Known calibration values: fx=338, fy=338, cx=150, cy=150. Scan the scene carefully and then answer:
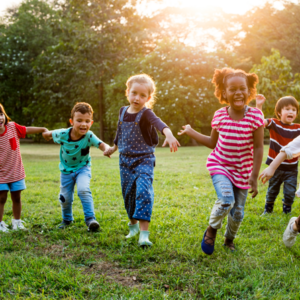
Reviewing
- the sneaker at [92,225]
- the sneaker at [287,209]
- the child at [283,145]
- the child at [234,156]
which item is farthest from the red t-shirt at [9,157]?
the sneaker at [287,209]

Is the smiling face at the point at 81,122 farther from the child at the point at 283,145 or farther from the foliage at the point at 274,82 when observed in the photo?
the foliage at the point at 274,82

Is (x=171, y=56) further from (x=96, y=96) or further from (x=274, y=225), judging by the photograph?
(x=274, y=225)

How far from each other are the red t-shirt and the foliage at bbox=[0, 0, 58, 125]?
29.2 metres

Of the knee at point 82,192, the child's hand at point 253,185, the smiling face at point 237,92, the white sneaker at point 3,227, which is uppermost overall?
the smiling face at point 237,92

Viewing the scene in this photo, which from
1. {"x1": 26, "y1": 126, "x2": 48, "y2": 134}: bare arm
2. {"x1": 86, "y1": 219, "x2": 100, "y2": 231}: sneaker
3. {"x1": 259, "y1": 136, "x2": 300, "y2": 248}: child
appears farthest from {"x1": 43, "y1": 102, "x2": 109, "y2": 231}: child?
{"x1": 259, "y1": 136, "x2": 300, "y2": 248}: child

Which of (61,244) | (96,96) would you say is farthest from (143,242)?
(96,96)

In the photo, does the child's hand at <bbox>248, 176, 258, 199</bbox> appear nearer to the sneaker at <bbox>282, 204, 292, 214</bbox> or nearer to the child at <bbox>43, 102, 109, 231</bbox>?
the child at <bbox>43, 102, 109, 231</bbox>

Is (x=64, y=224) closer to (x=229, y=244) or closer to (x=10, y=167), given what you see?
(x=10, y=167)

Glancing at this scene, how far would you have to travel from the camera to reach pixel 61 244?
348 cm

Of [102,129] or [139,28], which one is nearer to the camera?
[139,28]

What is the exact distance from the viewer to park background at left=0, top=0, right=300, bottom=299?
2641 mm

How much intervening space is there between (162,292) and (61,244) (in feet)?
4.76

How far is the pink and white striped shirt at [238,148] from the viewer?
3104 millimetres

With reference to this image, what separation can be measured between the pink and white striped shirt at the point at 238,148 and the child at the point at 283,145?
70.3 inches
